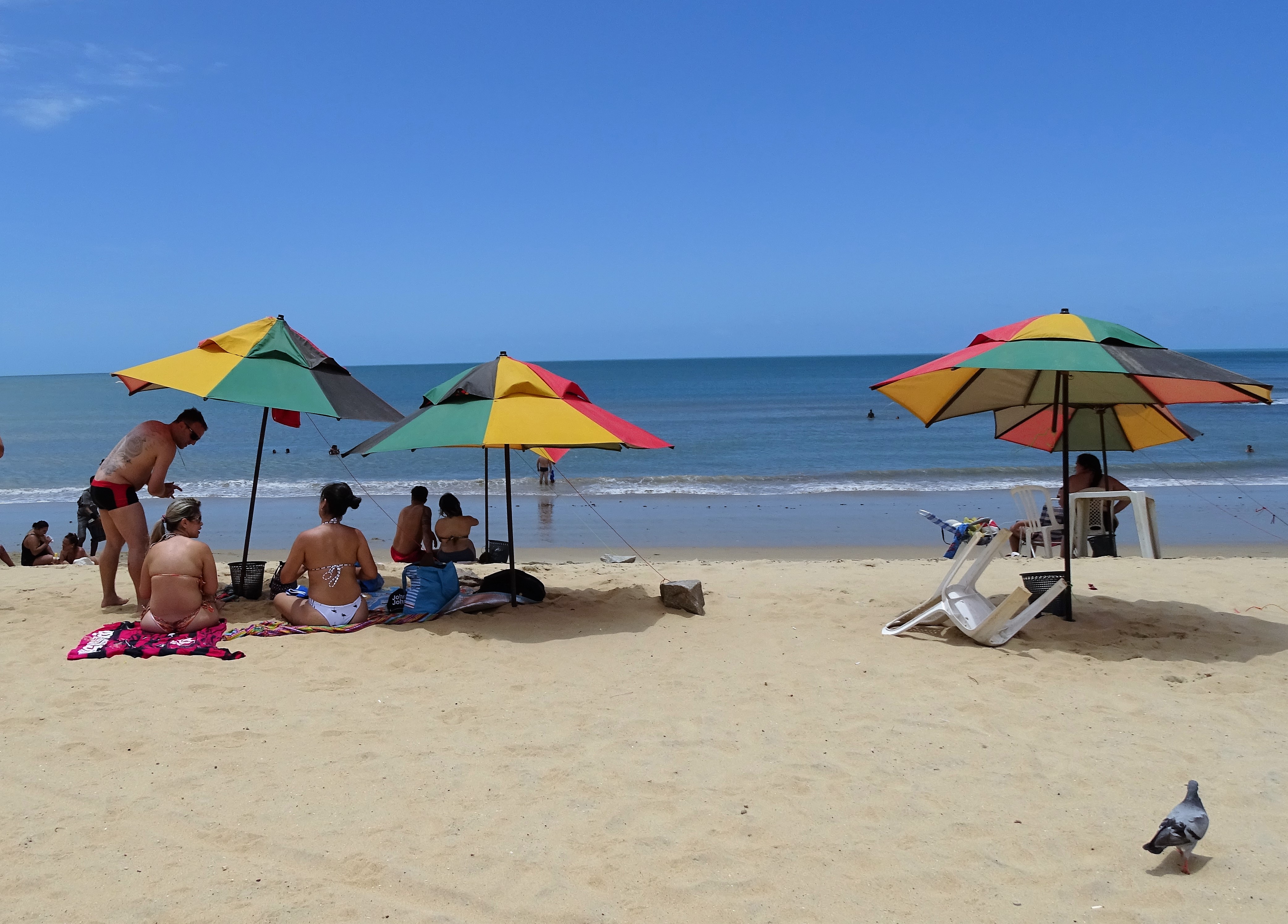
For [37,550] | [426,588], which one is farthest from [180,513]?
[37,550]

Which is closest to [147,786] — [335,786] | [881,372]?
[335,786]

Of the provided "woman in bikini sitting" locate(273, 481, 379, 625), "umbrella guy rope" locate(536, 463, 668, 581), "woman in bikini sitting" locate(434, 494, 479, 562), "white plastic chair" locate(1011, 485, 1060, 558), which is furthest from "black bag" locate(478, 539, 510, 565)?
"white plastic chair" locate(1011, 485, 1060, 558)

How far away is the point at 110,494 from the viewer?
638cm

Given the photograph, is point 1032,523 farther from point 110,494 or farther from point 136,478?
point 110,494

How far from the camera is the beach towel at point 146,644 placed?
18.0ft

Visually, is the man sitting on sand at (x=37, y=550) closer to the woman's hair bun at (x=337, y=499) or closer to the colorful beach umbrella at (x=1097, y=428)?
Answer: the woman's hair bun at (x=337, y=499)

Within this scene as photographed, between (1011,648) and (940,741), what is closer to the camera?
(940,741)

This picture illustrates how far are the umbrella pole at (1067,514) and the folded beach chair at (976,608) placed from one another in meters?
0.25

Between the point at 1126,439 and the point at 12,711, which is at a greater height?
the point at 1126,439

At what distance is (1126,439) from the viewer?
8.62m

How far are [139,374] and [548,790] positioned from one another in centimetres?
452

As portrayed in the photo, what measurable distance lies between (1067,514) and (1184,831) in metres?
3.05

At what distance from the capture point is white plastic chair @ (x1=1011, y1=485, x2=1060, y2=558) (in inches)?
290

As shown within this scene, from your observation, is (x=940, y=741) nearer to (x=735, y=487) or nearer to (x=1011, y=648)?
(x=1011, y=648)
